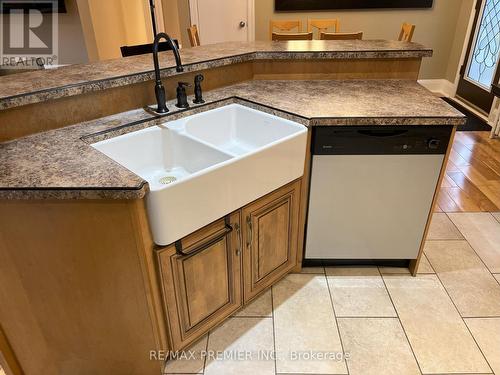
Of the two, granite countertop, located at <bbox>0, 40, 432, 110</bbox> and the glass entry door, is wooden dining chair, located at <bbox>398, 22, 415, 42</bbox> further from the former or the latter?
granite countertop, located at <bbox>0, 40, 432, 110</bbox>

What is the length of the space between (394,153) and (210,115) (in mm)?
899

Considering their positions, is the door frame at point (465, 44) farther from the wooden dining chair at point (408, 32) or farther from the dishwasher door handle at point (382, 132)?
the dishwasher door handle at point (382, 132)

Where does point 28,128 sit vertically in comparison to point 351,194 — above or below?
above

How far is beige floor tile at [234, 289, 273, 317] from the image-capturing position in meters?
1.81

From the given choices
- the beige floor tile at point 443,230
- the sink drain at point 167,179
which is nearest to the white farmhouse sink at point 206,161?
the sink drain at point 167,179

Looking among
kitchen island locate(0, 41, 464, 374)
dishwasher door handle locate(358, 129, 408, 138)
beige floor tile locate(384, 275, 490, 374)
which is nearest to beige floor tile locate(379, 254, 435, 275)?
beige floor tile locate(384, 275, 490, 374)

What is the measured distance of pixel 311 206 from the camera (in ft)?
5.94

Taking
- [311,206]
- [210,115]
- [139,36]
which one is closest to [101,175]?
[210,115]

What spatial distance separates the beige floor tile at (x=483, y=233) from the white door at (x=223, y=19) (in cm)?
348

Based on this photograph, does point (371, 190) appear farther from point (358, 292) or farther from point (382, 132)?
point (358, 292)

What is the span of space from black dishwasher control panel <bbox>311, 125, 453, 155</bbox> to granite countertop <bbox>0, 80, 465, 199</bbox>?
37mm

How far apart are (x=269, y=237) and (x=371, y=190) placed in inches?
22.1

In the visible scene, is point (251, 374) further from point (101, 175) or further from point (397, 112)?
point (397, 112)

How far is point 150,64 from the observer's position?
1.82m
